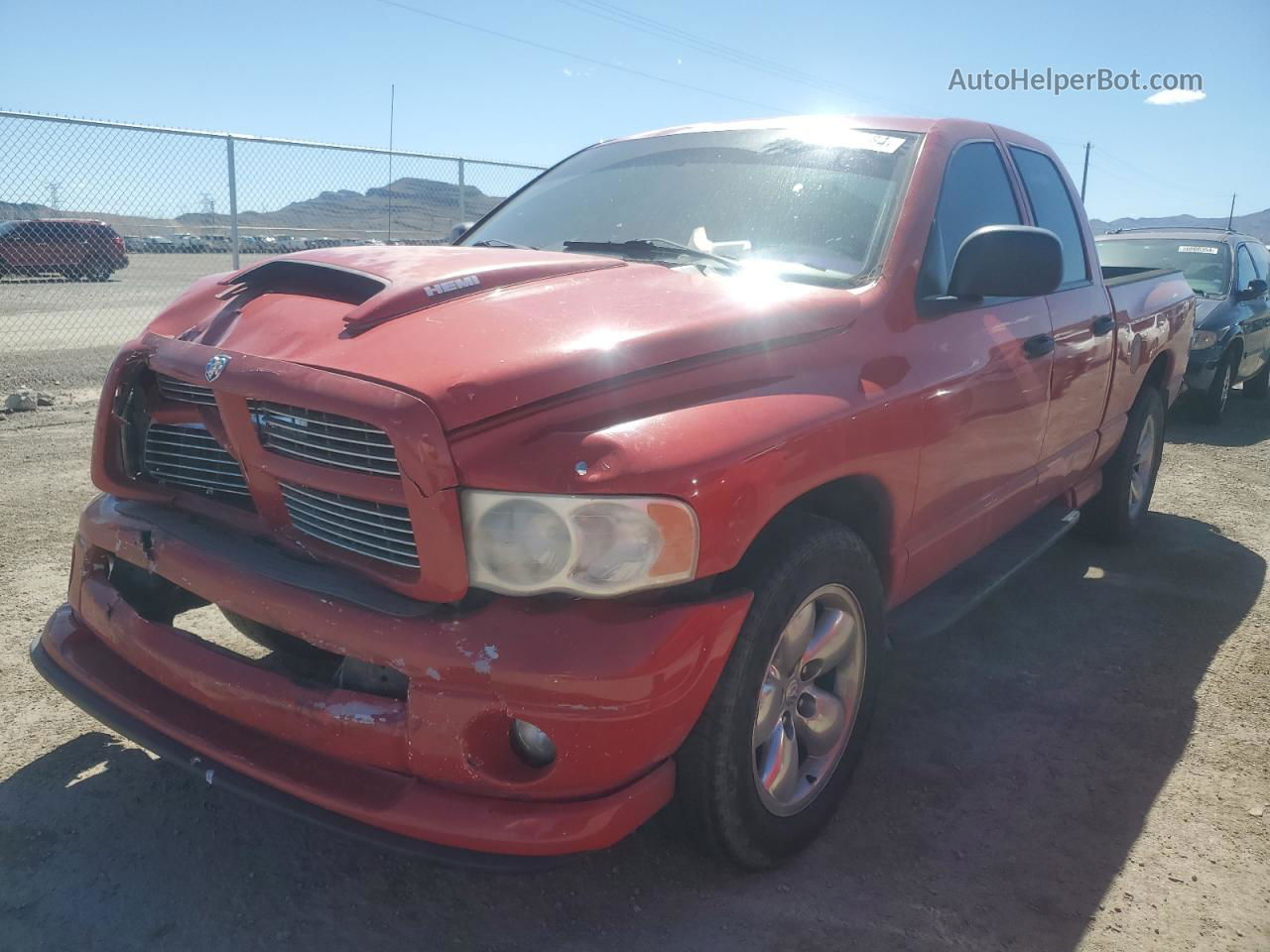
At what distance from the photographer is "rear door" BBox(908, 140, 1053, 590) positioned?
2775mm

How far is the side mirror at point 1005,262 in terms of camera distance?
2762 millimetres

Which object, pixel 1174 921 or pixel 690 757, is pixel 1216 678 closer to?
pixel 1174 921

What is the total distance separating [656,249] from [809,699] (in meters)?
1.40

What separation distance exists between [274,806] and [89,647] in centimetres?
85

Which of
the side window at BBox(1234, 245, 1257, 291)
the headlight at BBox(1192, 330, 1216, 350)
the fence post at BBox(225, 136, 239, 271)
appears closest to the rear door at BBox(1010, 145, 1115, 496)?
the headlight at BBox(1192, 330, 1216, 350)

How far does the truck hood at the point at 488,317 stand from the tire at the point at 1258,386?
9710mm

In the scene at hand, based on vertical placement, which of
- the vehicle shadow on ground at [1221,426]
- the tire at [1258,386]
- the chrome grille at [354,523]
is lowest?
the vehicle shadow on ground at [1221,426]

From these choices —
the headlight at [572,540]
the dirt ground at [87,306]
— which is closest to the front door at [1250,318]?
the headlight at [572,540]

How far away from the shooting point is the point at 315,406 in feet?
6.34

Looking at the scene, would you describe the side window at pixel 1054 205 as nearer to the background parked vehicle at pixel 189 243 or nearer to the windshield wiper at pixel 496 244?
the windshield wiper at pixel 496 244

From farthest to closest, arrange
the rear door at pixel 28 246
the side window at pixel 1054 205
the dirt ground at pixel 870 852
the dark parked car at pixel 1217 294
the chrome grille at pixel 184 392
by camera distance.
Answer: the rear door at pixel 28 246 < the dark parked car at pixel 1217 294 < the side window at pixel 1054 205 < the chrome grille at pixel 184 392 < the dirt ground at pixel 870 852

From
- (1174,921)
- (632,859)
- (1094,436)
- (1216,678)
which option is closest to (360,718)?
(632,859)

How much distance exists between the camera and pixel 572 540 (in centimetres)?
185

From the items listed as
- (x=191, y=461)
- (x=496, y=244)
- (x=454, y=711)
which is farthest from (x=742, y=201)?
(x=454, y=711)
